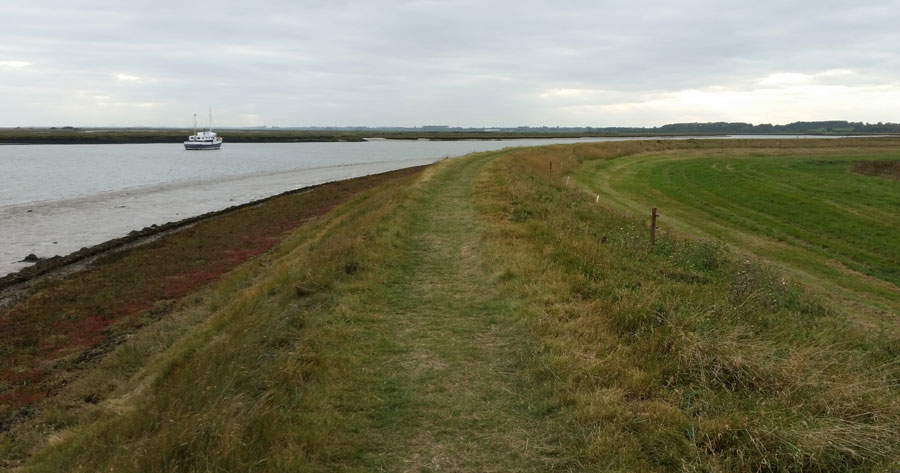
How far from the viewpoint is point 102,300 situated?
16453mm

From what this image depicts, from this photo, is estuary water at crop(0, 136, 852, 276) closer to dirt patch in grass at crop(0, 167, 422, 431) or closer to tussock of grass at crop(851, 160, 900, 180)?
dirt patch in grass at crop(0, 167, 422, 431)

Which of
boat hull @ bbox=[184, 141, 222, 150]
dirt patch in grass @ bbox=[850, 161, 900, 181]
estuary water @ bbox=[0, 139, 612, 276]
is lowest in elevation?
estuary water @ bbox=[0, 139, 612, 276]

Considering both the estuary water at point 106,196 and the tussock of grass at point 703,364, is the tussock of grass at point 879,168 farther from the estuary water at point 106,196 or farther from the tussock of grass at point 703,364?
the estuary water at point 106,196

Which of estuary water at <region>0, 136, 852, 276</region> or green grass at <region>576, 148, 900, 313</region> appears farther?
estuary water at <region>0, 136, 852, 276</region>

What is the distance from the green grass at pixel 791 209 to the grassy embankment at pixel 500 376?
18.8ft

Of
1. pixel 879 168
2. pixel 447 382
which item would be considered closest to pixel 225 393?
pixel 447 382

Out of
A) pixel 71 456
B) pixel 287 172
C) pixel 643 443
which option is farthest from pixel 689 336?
pixel 287 172

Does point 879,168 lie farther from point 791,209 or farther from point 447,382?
point 447,382

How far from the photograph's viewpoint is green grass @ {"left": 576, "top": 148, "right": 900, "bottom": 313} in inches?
667

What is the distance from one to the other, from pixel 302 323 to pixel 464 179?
2218 cm

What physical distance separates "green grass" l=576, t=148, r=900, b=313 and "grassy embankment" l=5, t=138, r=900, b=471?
5.72 meters

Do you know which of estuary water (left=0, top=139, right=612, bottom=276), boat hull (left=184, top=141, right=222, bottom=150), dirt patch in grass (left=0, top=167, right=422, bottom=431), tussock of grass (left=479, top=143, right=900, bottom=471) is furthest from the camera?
boat hull (left=184, top=141, right=222, bottom=150)

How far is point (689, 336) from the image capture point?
6.91 meters

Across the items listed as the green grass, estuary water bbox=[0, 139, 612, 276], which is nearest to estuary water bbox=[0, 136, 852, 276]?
estuary water bbox=[0, 139, 612, 276]
